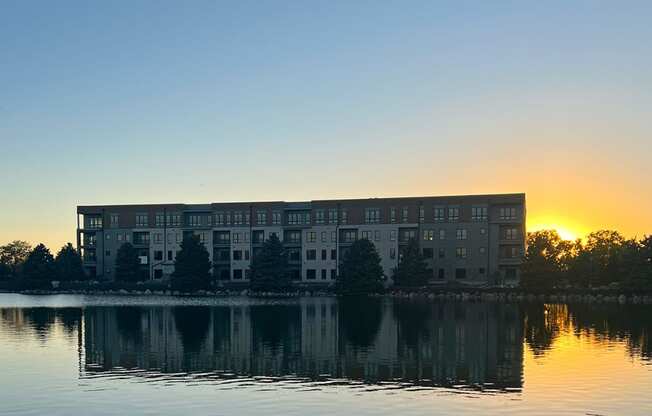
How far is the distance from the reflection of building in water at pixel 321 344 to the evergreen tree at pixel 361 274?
99.5 feet

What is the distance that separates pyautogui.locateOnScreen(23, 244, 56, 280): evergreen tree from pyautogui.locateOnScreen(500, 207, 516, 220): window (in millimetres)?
82926

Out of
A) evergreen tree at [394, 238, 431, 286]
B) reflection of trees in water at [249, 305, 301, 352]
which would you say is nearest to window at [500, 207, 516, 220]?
evergreen tree at [394, 238, 431, 286]

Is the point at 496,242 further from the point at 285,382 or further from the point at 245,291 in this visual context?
the point at 285,382

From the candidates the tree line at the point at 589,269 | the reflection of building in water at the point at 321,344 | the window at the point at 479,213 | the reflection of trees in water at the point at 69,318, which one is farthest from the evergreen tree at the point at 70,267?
the tree line at the point at 589,269

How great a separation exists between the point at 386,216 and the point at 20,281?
2818 inches

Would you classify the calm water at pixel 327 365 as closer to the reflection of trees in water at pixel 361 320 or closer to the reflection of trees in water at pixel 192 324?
the reflection of trees in water at pixel 192 324

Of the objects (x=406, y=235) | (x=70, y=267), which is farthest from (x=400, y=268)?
(x=70, y=267)

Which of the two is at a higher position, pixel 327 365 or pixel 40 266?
pixel 327 365

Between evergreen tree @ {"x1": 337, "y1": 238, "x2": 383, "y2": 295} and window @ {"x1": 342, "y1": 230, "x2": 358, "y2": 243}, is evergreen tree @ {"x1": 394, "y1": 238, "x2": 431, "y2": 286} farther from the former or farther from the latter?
window @ {"x1": 342, "y1": 230, "x2": 358, "y2": 243}

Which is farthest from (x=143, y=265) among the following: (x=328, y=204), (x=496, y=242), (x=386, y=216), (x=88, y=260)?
(x=496, y=242)

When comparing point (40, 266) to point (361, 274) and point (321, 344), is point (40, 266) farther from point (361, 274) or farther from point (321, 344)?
point (321, 344)

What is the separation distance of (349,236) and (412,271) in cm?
1908

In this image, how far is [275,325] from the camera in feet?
180

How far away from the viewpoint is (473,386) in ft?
93.5
